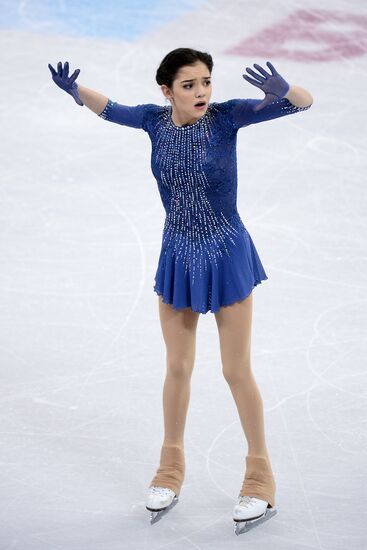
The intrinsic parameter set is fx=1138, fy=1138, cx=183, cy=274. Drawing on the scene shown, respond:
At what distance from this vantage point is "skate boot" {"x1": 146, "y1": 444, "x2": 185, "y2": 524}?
145 inches

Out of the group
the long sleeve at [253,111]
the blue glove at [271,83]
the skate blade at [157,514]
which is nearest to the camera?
the blue glove at [271,83]

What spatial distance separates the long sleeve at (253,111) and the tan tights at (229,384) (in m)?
0.56

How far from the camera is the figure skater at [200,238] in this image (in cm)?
347

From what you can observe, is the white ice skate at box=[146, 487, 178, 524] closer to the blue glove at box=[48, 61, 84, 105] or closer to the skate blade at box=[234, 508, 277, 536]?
the skate blade at box=[234, 508, 277, 536]

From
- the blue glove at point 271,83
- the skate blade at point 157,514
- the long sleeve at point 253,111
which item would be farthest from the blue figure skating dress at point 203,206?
the skate blade at point 157,514

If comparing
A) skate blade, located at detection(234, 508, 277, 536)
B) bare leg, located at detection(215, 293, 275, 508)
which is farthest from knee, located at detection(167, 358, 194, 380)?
skate blade, located at detection(234, 508, 277, 536)

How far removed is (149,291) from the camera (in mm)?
5109

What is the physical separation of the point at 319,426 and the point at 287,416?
0.13 metres

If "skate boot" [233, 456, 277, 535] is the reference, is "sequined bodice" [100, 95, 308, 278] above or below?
above

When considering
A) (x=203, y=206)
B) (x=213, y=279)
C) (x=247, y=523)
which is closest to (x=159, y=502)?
(x=247, y=523)

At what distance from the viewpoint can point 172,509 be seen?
→ 3.74 metres

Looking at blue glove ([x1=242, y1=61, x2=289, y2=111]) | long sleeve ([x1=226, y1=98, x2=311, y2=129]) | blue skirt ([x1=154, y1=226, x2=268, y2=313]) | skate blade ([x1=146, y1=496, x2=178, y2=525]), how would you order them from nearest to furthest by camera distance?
blue glove ([x1=242, y1=61, x2=289, y2=111]) < long sleeve ([x1=226, y1=98, x2=311, y2=129]) < blue skirt ([x1=154, y1=226, x2=268, y2=313]) < skate blade ([x1=146, y1=496, x2=178, y2=525])

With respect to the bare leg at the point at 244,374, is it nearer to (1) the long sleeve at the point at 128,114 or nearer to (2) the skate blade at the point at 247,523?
(2) the skate blade at the point at 247,523

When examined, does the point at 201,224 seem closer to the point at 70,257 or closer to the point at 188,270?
the point at 188,270
